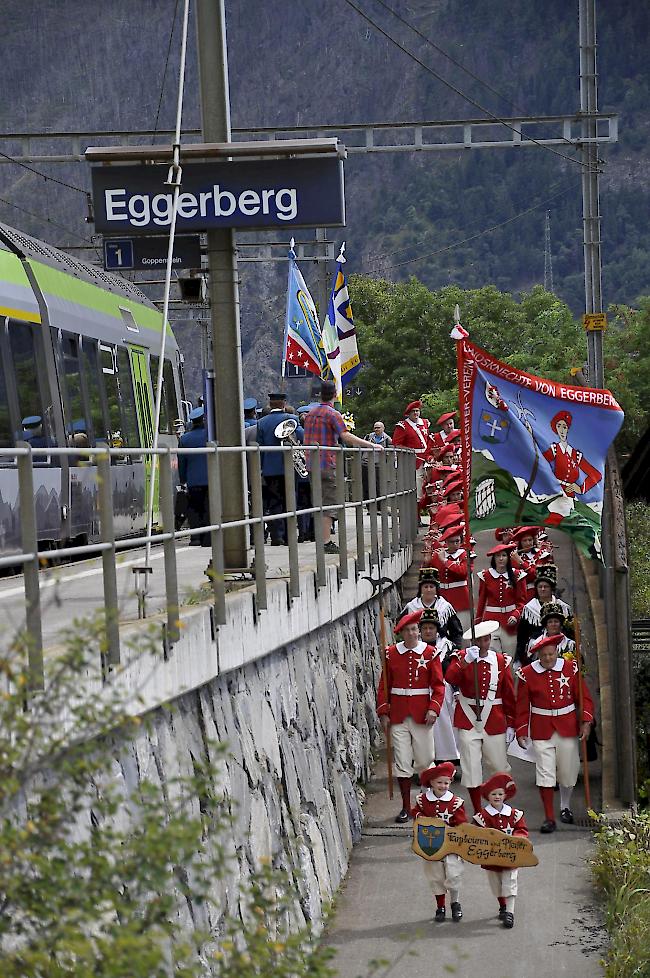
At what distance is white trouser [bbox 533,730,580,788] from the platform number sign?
221 inches

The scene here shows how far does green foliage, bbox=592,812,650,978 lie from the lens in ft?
32.3

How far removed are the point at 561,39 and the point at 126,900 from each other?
187322mm

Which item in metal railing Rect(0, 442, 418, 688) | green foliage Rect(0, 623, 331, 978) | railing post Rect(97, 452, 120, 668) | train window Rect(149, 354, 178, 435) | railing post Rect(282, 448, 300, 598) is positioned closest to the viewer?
green foliage Rect(0, 623, 331, 978)

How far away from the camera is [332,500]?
13.3m

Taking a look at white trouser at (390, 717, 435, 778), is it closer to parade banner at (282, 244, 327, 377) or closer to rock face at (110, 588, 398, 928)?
rock face at (110, 588, 398, 928)

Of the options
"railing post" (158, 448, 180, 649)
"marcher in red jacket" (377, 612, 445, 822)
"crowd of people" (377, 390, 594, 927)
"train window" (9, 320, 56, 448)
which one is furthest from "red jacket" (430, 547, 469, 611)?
"railing post" (158, 448, 180, 649)

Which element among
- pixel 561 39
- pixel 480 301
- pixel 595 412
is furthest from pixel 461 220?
pixel 595 412

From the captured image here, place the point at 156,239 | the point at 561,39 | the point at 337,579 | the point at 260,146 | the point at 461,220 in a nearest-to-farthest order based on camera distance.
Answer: the point at 260,146, the point at 156,239, the point at 337,579, the point at 461,220, the point at 561,39

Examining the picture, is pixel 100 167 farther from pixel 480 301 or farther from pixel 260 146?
pixel 480 301

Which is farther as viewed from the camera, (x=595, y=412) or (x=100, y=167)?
(x=595, y=412)

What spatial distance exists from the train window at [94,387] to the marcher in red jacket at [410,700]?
12.9 feet

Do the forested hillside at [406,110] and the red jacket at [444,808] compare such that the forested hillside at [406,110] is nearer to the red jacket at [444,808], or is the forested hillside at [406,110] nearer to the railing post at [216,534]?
the red jacket at [444,808]

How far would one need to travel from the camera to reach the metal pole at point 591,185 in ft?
75.2

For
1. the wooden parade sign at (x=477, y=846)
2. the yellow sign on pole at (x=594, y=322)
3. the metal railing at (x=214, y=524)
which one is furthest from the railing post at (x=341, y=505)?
the yellow sign on pole at (x=594, y=322)
